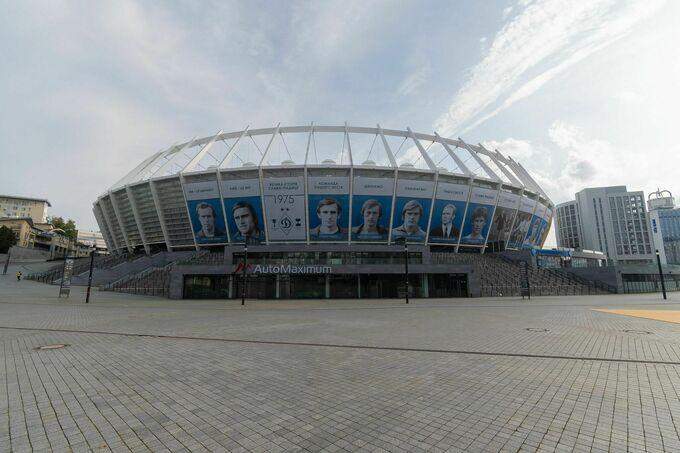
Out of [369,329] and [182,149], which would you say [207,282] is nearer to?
[369,329]

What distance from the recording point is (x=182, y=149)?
53.7m

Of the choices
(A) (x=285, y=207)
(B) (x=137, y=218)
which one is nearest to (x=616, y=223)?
(A) (x=285, y=207)

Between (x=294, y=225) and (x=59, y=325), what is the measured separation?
30.7 m

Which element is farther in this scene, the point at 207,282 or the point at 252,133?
the point at 252,133

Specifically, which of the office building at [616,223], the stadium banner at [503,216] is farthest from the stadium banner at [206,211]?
the office building at [616,223]

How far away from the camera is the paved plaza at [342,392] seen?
393cm

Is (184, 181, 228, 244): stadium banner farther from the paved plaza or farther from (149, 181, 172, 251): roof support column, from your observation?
the paved plaza

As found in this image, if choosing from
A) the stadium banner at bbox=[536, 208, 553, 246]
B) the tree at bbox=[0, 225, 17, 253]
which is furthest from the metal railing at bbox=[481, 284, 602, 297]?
the tree at bbox=[0, 225, 17, 253]

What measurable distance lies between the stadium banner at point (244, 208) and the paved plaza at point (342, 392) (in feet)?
107

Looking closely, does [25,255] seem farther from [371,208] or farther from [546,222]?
[546,222]

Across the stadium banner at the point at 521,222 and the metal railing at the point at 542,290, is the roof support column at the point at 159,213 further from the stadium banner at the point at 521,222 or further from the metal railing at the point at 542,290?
the stadium banner at the point at 521,222

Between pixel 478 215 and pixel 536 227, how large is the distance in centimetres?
1609

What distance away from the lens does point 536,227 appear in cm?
5534

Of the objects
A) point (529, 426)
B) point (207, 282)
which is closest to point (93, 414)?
point (529, 426)
